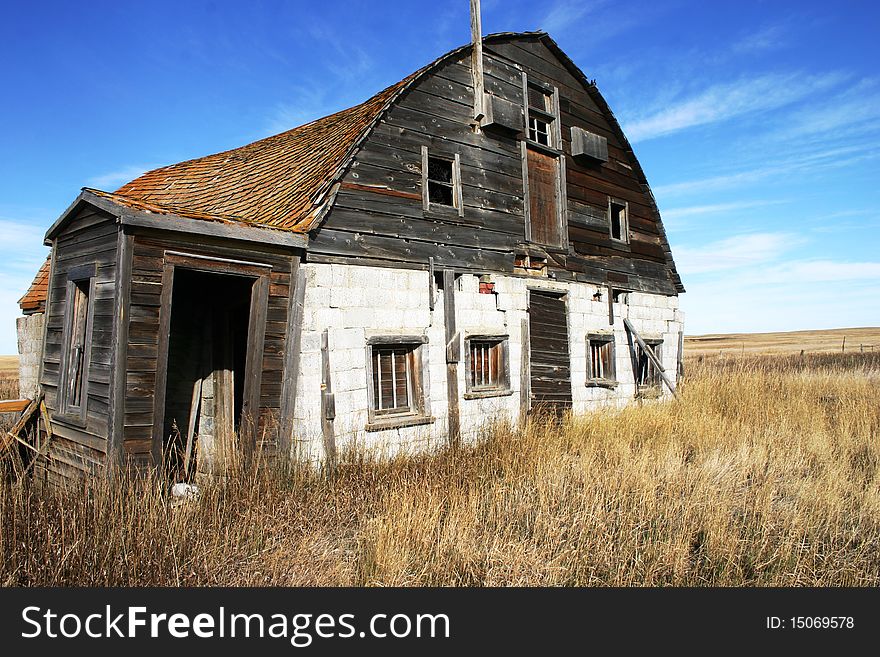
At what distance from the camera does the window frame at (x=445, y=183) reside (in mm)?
9758

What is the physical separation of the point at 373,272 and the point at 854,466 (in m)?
7.18

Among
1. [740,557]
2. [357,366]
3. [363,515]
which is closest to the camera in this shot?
[740,557]

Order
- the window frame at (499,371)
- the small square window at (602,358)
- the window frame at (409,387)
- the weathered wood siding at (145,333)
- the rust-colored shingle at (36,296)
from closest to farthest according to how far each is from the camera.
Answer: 1. the weathered wood siding at (145,333)
2. the window frame at (409,387)
3. the window frame at (499,371)
4. the rust-colored shingle at (36,296)
5. the small square window at (602,358)

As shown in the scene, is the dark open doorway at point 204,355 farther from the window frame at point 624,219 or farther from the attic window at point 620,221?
the attic window at point 620,221

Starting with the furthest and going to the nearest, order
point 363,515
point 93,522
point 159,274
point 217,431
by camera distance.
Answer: point 217,431, point 159,274, point 363,515, point 93,522

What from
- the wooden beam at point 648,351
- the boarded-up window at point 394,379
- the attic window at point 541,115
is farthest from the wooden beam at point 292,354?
the wooden beam at point 648,351

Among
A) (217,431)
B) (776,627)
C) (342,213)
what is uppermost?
(342,213)

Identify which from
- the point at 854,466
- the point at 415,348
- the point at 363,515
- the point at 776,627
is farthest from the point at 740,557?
the point at 415,348

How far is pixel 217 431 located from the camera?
9.01m

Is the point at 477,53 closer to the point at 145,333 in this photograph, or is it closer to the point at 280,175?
the point at 280,175

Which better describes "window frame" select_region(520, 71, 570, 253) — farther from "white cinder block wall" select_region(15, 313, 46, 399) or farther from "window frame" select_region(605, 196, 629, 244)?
"white cinder block wall" select_region(15, 313, 46, 399)

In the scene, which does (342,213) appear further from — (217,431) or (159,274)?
(217,431)

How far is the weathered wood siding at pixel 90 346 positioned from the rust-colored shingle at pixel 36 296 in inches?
99.1

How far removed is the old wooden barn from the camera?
686cm
